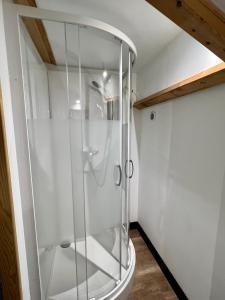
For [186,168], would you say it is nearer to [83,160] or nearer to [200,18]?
[83,160]

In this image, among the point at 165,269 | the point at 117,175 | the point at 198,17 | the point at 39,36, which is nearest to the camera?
the point at 198,17

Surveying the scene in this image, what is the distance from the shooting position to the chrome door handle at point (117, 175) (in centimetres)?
156

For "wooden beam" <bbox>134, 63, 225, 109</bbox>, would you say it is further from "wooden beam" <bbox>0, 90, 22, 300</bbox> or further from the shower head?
"wooden beam" <bbox>0, 90, 22, 300</bbox>

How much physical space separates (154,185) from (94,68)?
1548 millimetres

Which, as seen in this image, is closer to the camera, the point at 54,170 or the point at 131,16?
the point at 131,16

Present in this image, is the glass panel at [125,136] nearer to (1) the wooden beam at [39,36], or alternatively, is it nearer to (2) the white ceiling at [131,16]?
(2) the white ceiling at [131,16]

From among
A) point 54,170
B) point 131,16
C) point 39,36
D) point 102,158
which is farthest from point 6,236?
point 131,16

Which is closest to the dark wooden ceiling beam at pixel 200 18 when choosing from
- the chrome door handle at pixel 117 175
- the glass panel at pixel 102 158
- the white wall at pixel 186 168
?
the white wall at pixel 186 168

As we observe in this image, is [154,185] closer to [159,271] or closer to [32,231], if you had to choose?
[159,271]

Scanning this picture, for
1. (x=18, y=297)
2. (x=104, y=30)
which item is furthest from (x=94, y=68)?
(x=18, y=297)

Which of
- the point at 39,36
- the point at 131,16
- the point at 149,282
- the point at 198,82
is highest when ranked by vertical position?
the point at 131,16

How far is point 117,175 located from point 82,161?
384 millimetres

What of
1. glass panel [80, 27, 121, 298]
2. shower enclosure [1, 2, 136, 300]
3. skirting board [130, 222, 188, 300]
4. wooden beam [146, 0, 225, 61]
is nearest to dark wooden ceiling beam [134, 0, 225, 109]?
wooden beam [146, 0, 225, 61]

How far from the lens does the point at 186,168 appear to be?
1.46 m
